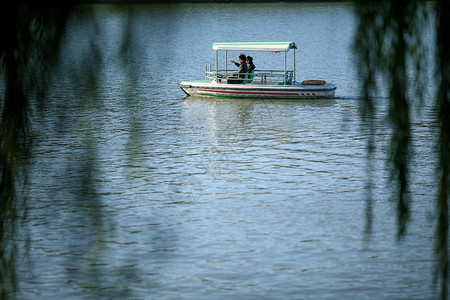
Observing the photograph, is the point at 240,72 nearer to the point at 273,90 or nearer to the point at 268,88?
the point at 268,88

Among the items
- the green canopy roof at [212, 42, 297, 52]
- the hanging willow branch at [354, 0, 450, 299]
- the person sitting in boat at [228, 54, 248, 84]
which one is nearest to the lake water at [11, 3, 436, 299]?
the hanging willow branch at [354, 0, 450, 299]

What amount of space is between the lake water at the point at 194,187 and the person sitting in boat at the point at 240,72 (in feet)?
3.49

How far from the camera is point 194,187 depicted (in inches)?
649

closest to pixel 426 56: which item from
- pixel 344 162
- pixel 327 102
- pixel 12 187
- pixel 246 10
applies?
pixel 12 187

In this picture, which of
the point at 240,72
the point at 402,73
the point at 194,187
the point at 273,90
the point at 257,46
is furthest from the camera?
the point at 257,46

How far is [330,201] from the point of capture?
588 inches

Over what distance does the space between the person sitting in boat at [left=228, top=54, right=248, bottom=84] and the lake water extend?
1.06 meters

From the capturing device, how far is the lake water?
2.33 m

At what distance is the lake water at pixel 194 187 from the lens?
233 cm

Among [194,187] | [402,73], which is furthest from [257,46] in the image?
[402,73]

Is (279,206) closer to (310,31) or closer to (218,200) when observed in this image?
(218,200)

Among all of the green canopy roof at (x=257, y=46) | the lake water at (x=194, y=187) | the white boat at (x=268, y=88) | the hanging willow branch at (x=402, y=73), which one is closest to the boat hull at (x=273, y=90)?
the white boat at (x=268, y=88)

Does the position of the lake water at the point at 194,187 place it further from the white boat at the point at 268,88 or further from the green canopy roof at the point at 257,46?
the green canopy roof at the point at 257,46

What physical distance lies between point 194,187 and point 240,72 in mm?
14660
